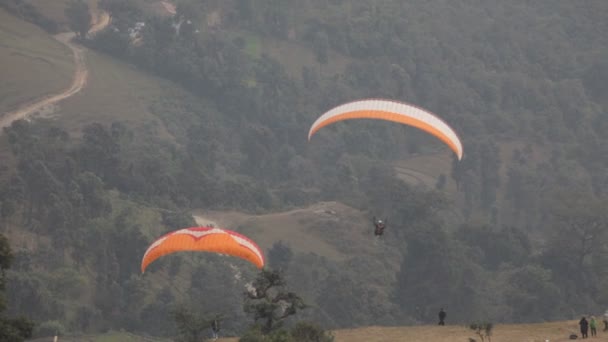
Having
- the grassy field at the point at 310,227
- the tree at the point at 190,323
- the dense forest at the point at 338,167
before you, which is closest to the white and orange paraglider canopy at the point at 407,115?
the tree at the point at 190,323

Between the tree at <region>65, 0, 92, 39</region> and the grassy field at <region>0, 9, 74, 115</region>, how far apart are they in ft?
12.4

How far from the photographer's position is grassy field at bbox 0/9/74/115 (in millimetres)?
97562

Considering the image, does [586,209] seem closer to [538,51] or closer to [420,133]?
[420,133]

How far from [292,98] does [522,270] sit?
46.0 meters

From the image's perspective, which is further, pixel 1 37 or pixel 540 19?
pixel 540 19

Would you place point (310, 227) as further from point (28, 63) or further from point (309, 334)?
point (309, 334)

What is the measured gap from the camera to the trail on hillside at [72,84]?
306ft

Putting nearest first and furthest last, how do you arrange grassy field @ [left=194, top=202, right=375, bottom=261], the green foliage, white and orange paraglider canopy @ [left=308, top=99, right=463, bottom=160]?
the green foliage, white and orange paraglider canopy @ [left=308, top=99, right=463, bottom=160], grassy field @ [left=194, top=202, right=375, bottom=261]

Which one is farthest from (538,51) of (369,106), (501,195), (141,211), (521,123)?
(369,106)

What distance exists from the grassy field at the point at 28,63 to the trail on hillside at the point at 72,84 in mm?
598

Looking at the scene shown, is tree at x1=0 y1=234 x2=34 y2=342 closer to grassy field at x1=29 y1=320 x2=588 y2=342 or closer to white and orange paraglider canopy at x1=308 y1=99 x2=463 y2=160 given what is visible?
grassy field at x1=29 y1=320 x2=588 y2=342

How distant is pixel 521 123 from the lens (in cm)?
12238

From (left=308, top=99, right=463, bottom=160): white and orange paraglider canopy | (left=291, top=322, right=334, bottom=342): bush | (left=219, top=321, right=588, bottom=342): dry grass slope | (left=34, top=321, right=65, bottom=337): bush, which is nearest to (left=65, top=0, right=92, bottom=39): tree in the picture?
(left=34, top=321, right=65, bottom=337): bush

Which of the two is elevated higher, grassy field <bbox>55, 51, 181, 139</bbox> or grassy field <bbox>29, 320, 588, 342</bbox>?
grassy field <bbox>55, 51, 181, 139</bbox>
